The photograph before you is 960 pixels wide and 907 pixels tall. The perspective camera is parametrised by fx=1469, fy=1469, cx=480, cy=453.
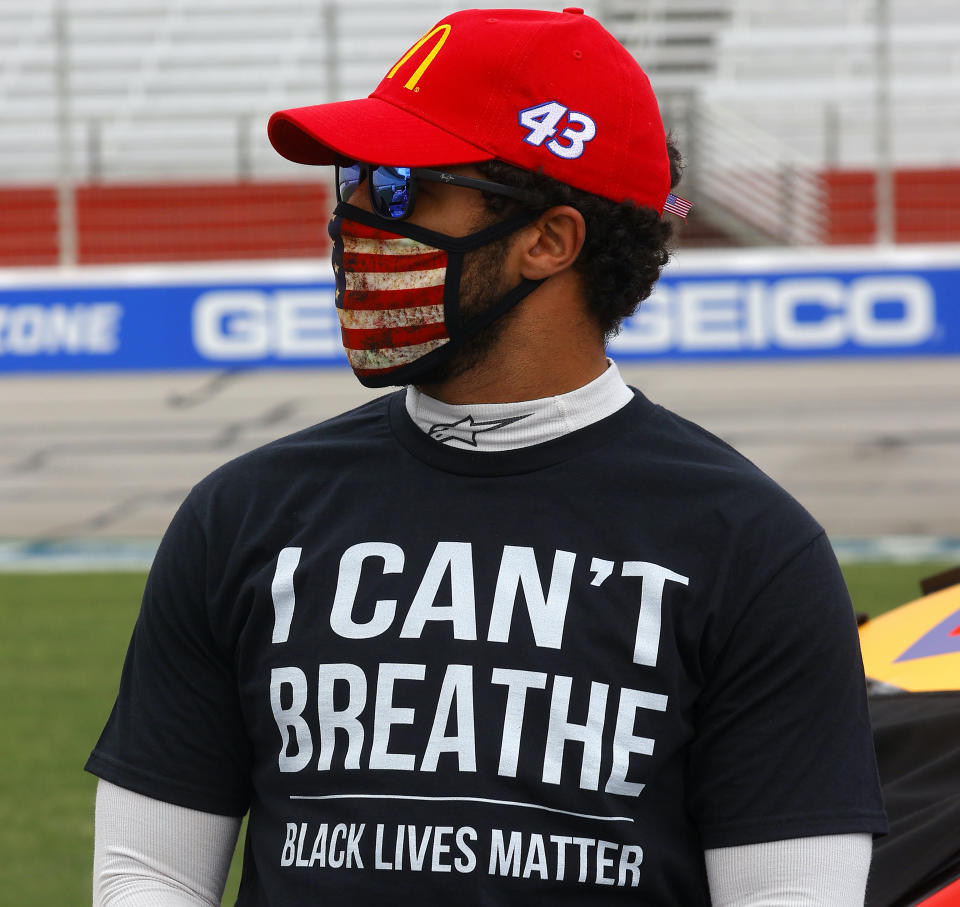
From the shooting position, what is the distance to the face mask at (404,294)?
4.44ft

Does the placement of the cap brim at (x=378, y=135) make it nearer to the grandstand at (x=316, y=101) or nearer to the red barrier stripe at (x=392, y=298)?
the red barrier stripe at (x=392, y=298)

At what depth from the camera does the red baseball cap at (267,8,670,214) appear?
131cm

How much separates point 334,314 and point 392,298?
24.0 feet

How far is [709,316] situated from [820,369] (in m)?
0.71

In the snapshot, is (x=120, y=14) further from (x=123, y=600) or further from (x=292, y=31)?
(x=123, y=600)

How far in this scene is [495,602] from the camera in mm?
1251

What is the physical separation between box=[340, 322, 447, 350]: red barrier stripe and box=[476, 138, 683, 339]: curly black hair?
122 millimetres

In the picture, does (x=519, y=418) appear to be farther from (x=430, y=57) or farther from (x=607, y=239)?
(x=430, y=57)

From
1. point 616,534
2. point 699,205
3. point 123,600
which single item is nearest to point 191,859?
point 616,534

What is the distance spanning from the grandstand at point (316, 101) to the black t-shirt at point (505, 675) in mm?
8038

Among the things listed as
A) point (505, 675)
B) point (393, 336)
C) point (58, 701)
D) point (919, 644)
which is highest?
point (393, 336)

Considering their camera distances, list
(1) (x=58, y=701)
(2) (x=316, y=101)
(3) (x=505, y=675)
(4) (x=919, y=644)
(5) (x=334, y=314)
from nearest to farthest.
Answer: (3) (x=505, y=675) → (4) (x=919, y=644) → (1) (x=58, y=701) → (5) (x=334, y=314) → (2) (x=316, y=101)

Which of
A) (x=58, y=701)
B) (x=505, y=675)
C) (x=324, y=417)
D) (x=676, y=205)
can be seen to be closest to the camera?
(x=505, y=675)

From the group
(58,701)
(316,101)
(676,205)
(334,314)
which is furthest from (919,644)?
(316,101)
